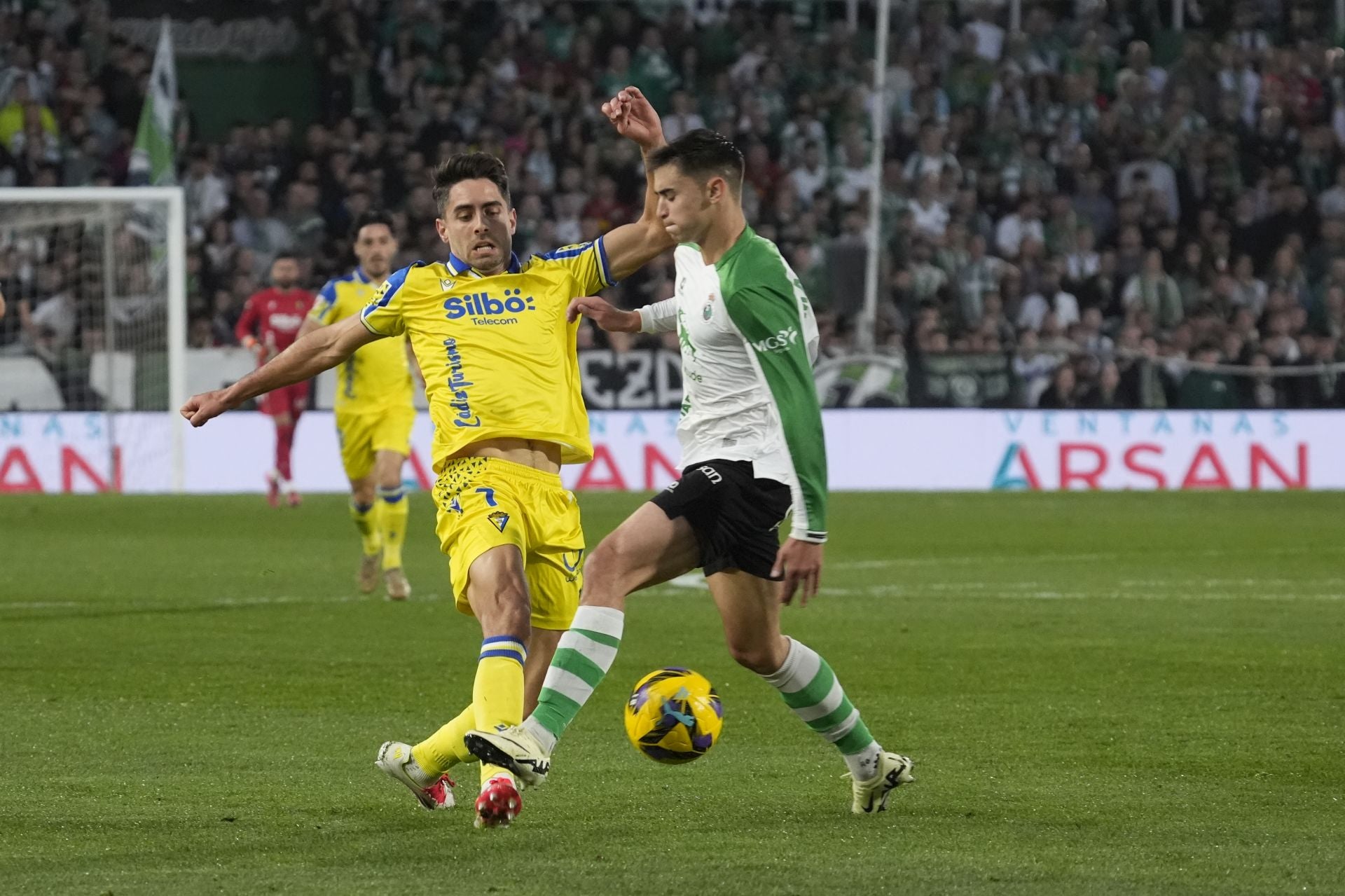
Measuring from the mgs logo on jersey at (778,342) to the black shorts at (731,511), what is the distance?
46 cm

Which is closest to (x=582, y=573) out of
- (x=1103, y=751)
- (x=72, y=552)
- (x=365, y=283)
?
(x=1103, y=751)

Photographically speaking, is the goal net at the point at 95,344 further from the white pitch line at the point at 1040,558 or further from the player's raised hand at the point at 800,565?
the player's raised hand at the point at 800,565

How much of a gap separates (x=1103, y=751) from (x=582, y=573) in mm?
1993

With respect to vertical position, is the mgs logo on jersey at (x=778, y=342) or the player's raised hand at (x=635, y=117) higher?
the player's raised hand at (x=635, y=117)

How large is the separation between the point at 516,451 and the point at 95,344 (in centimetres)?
1555

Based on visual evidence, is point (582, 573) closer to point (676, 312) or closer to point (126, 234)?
point (676, 312)

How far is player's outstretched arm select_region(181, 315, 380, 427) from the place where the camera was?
19.7 ft

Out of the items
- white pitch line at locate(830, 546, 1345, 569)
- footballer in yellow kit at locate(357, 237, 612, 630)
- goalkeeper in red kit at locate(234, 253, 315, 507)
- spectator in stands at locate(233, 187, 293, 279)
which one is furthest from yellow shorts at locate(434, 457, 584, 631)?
spectator in stands at locate(233, 187, 293, 279)

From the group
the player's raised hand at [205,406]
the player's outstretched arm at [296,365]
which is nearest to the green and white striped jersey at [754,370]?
the player's outstretched arm at [296,365]

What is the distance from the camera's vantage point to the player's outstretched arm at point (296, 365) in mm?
6004

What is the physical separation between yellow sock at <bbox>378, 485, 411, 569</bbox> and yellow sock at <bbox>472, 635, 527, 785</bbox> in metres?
6.36

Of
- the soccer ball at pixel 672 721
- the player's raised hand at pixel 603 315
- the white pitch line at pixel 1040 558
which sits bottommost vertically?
the white pitch line at pixel 1040 558

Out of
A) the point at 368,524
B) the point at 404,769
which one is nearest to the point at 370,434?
the point at 368,524

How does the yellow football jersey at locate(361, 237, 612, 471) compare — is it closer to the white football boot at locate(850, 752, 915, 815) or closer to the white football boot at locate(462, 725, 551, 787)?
the white football boot at locate(462, 725, 551, 787)
